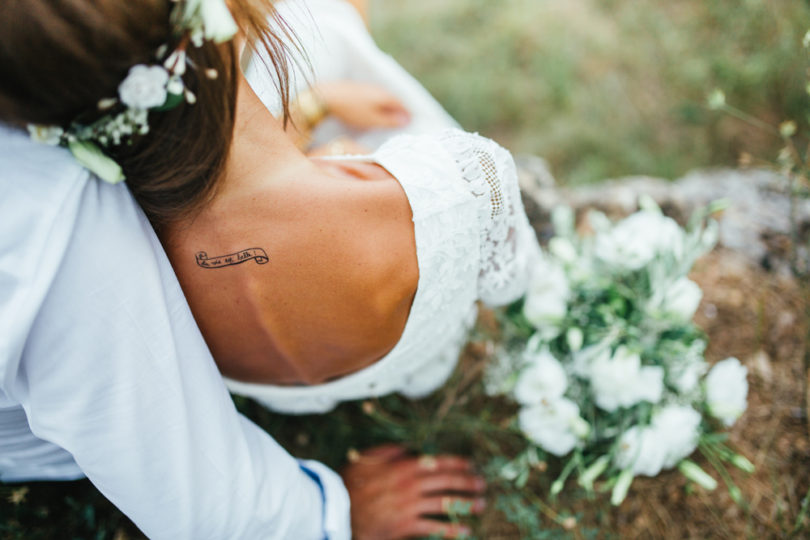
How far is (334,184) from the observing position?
39.9 inches

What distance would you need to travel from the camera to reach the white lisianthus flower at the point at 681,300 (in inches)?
55.4

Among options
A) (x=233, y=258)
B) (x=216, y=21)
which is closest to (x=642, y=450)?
(x=233, y=258)

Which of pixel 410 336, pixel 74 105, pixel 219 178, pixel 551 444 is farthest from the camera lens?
pixel 551 444

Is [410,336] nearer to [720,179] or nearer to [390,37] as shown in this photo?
[720,179]

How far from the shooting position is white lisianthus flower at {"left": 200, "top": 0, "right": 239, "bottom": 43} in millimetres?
738

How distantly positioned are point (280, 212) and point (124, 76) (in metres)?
0.34

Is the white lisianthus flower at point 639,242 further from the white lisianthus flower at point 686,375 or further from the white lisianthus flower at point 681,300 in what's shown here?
the white lisianthus flower at point 686,375

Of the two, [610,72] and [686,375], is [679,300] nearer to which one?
[686,375]

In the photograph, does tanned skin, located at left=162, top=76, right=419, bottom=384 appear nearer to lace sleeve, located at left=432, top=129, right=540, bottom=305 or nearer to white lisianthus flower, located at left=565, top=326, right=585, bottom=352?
lace sleeve, located at left=432, top=129, right=540, bottom=305

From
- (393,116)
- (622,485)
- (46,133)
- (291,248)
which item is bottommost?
(622,485)

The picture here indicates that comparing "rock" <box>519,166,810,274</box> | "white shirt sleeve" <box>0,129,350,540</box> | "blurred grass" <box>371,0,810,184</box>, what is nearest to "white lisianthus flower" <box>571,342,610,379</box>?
"rock" <box>519,166,810,274</box>

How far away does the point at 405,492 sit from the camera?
1.64 metres

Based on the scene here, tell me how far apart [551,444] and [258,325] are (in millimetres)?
930

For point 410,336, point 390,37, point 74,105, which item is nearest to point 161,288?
point 74,105
